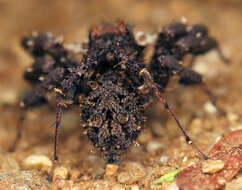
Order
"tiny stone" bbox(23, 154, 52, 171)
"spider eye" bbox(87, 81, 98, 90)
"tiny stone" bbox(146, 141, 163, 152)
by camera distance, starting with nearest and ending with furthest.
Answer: "spider eye" bbox(87, 81, 98, 90) → "tiny stone" bbox(23, 154, 52, 171) → "tiny stone" bbox(146, 141, 163, 152)

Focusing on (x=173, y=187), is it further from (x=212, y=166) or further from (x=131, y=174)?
(x=131, y=174)

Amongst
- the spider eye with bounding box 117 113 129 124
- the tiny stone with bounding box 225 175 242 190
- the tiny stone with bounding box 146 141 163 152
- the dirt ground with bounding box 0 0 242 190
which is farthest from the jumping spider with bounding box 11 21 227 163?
the tiny stone with bounding box 146 141 163 152

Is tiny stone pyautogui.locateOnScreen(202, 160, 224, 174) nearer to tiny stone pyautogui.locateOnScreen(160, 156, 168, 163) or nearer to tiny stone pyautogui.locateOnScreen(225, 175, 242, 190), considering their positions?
tiny stone pyautogui.locateOnScreen(225, 175, 242, 190)

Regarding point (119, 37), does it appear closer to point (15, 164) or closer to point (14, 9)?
point (15, 164)

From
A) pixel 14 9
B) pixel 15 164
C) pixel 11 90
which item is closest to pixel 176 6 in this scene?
pixel 14 9

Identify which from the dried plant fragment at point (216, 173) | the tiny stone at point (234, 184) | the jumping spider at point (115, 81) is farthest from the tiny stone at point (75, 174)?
the tiny stone at point (234, 184)

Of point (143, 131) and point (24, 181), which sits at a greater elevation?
point (143, 131)

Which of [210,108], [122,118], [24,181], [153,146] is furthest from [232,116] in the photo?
[24,181]
